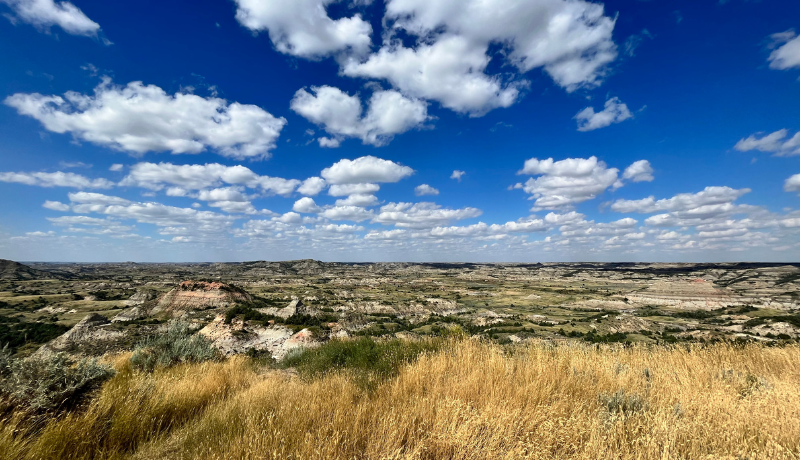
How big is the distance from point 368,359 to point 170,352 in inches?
283

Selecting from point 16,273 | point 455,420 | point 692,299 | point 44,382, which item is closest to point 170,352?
point 44,382

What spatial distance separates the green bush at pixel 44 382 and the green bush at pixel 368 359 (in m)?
4.03

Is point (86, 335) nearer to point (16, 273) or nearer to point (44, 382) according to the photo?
point (44, 382)

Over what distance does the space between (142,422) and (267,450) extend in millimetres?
2424

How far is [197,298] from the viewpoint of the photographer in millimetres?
49719

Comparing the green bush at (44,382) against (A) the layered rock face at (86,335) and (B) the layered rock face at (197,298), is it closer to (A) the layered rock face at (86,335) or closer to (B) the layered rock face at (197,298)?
(A) the layered rock face at (86,335)

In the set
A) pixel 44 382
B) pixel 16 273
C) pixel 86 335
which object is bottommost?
pixel 86 335

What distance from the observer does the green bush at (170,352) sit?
9.80 meters

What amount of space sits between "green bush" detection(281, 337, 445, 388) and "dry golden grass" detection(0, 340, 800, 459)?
0.92 metres

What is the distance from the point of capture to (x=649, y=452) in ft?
10.7

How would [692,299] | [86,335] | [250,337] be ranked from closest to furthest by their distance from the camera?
1. [250,337]
2. [86,335]
3. [692,299]

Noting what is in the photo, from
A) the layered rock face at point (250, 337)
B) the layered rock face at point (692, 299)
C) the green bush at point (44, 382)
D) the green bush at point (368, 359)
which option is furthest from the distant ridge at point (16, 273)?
the layered rock face at point (692, 299)

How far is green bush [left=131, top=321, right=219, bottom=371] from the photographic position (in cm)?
980

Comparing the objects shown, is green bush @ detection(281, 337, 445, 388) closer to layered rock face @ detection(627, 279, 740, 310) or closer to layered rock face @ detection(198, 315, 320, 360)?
layered rock face @ detection(198, 315, 320, 360)
